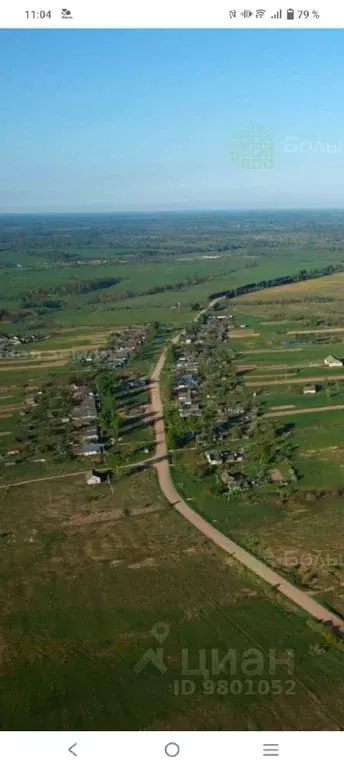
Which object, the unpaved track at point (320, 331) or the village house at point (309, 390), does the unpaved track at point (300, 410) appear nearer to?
the village house at point (309, 390)

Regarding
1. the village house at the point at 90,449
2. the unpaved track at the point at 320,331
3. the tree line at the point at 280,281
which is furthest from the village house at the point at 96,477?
the tree line at the point at 280,281

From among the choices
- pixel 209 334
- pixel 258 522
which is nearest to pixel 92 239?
pixel 209 334

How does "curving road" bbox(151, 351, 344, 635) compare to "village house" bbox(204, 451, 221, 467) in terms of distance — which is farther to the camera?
"village house" bbox(204, 451, 221, 467)

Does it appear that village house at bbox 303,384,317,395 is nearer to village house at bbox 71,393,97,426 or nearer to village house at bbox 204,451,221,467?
village house at bbox 204,451,221,467

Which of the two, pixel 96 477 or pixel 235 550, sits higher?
pixel 96 477

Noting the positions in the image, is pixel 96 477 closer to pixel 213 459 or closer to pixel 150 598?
pixel 213 459

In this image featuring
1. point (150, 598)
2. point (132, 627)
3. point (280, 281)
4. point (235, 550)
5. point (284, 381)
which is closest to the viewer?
point (132, 627)

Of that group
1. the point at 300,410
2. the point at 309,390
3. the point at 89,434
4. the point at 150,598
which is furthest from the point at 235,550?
the point at 309,390

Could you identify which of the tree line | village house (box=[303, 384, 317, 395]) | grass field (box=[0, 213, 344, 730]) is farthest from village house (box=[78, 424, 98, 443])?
the tree line

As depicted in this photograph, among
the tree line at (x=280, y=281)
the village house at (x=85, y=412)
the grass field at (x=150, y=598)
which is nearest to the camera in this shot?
the grass field at (x=150, y=598)
